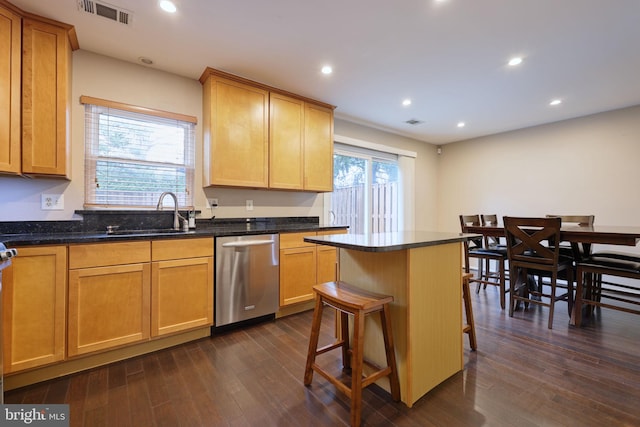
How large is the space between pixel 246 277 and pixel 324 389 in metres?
1.23

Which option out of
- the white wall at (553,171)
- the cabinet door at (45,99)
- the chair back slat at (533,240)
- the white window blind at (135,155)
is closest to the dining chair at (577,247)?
the chair back slat at (533,240)

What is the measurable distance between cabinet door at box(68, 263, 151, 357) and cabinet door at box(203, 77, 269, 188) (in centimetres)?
110

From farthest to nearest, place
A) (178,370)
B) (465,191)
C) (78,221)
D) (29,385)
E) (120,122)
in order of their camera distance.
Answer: (465,191) < (120,122) < (78,221) < (178,370) < (29,385)

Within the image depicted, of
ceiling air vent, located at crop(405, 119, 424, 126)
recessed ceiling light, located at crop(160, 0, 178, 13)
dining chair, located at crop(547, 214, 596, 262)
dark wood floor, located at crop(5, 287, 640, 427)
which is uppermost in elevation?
ceiling air vent, located at crop(405, 119, 424, 126)

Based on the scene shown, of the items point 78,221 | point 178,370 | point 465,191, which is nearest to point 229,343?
point 178,370

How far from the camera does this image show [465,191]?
5.25m

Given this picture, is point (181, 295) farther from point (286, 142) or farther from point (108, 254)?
point (286, 142)

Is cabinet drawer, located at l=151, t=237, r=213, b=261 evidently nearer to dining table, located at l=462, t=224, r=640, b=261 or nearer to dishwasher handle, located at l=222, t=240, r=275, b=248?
dishwasher handle, located at l=222, t=240, r=275, b=248

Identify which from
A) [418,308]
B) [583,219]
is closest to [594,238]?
[583,219]

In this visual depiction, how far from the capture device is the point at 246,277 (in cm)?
257

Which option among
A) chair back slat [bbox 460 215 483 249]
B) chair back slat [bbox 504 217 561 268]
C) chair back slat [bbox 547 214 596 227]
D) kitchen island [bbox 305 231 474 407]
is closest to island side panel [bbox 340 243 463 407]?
kitchen island [bbox 305 231 474 407]

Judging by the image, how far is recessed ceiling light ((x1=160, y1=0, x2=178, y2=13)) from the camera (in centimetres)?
184

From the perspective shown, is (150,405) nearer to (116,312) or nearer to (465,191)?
(116,312)

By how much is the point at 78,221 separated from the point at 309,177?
2230mm
